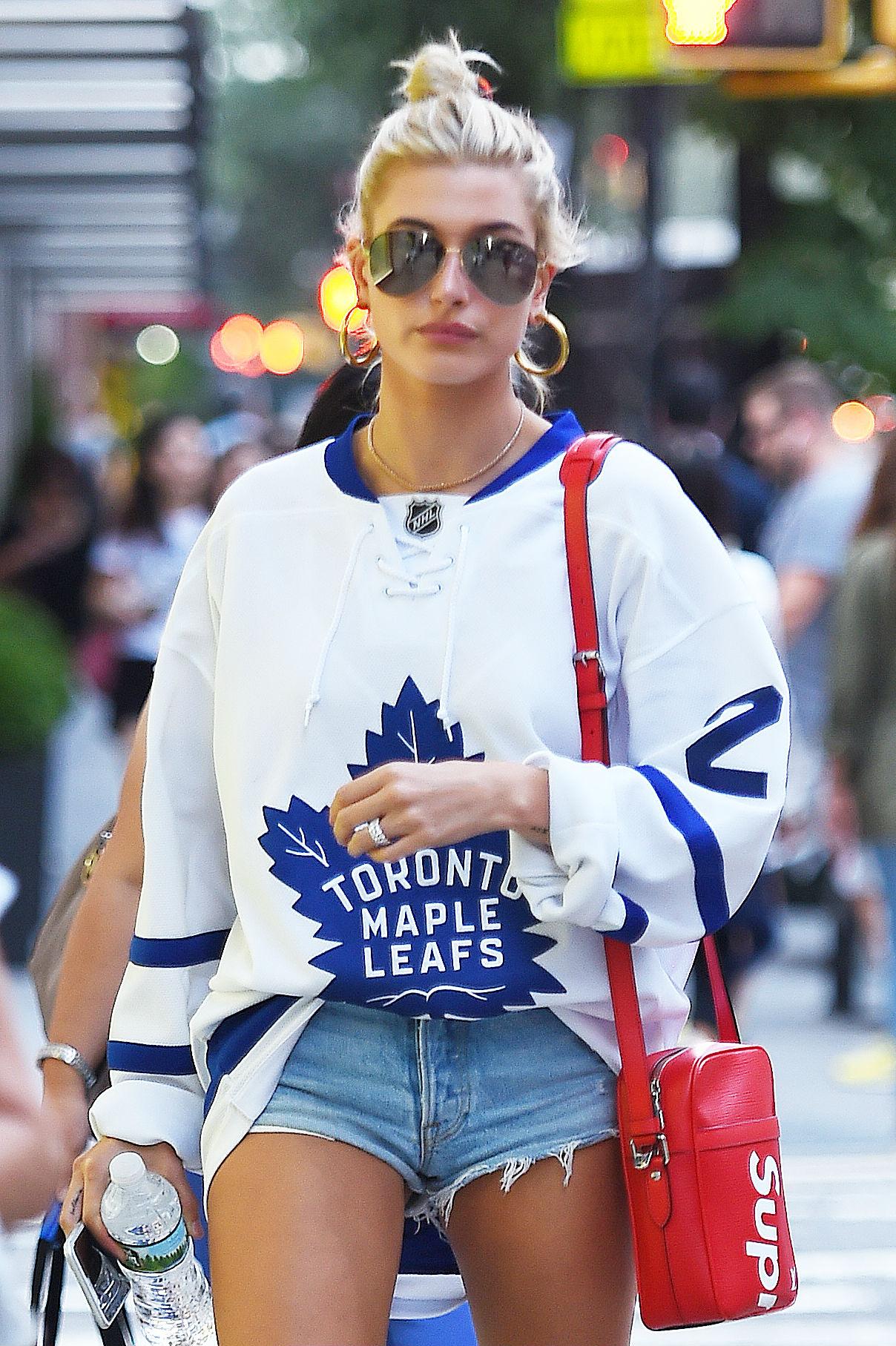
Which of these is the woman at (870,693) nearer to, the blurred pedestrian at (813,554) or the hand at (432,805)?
the blurred pedestrian at (813,554)

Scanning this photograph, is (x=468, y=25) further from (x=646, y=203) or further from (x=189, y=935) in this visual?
(x=189, y=935)

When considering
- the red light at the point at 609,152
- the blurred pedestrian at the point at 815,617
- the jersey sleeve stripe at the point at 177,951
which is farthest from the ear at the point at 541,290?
the red light at the point at 609,152

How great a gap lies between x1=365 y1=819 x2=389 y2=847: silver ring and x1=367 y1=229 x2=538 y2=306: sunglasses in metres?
0.71

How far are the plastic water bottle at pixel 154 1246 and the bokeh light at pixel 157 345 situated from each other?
59.6 m

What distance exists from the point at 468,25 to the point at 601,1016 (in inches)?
680

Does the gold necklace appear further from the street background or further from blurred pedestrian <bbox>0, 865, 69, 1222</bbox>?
blurred pedestrian <bbox>0, 865, 69, 1222</bbox>

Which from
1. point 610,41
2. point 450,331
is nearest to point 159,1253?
point 450,331

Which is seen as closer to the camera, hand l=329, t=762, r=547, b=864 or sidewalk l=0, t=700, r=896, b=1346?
hand l=329, t=762, r=547, b=864

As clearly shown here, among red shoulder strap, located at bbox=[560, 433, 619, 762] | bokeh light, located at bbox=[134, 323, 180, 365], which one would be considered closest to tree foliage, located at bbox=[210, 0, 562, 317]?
bokeh light, located at bbox=[134, 323, 180, 365]

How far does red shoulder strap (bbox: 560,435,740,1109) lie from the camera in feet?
8.45

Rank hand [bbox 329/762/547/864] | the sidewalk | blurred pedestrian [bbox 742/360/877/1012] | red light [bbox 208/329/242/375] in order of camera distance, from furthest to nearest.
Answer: red light [bbox 208/329/242/375]
blurred pedestrian [bbox 742/360/877/1012]
the sidewalk
hand [bbox 329/762/547/864]

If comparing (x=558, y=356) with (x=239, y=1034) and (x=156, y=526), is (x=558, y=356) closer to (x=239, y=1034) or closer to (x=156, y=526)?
(x=239, y=1034)

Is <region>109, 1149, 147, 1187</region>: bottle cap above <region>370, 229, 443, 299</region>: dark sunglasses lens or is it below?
below

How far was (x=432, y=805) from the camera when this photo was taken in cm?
240
